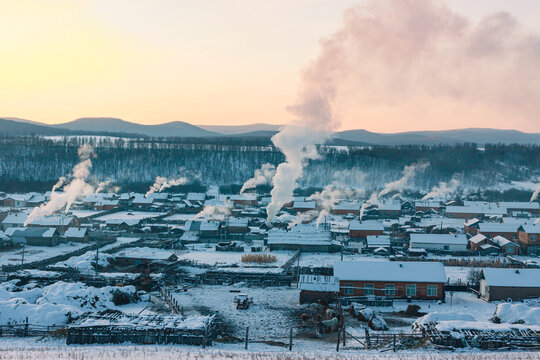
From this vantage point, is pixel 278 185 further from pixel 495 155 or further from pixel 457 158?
pixel 495 155

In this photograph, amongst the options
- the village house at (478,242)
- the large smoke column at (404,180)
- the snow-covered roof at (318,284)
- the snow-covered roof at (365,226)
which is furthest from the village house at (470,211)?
the snow-covered roof at (318,284)

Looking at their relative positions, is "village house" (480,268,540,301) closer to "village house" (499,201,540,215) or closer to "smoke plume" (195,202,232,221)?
"smoke plume" (195,202,232,221)

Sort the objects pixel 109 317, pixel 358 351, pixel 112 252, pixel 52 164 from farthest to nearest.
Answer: pixel 52 164, pixel 112 252, pixel 109 317, pixel 358 351

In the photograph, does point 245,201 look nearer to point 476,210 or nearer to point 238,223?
point 238,223

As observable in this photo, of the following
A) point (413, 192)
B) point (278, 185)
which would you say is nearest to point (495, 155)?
point (413, 192)

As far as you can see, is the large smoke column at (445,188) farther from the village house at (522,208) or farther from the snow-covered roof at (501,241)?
the snow-covered roof at (501,241)
